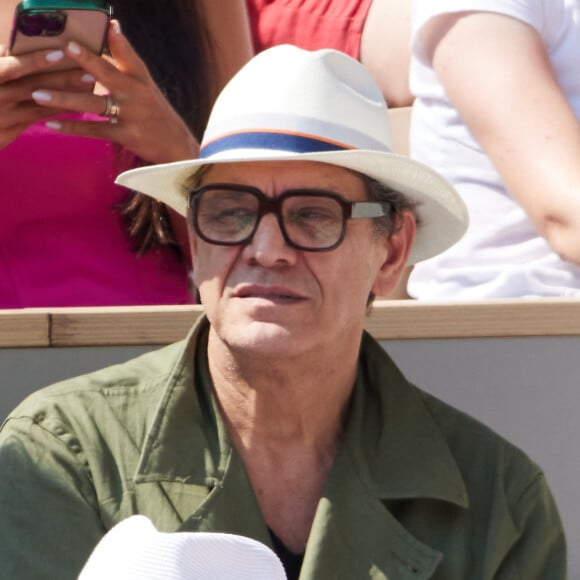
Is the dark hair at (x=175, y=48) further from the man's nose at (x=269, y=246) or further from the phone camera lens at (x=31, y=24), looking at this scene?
the man's nose at (x=269, y=246)

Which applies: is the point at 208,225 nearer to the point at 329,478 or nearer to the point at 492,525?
the point at 329,478

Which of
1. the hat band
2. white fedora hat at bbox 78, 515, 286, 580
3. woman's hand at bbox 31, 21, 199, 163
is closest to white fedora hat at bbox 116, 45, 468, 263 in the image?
the hat band

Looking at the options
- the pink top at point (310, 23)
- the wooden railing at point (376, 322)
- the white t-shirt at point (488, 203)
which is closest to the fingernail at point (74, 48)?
the wooden railing at point (376, 322)

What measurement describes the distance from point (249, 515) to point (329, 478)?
6.1 inches

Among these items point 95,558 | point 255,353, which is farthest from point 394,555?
point 95,558

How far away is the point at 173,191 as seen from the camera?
247 cm

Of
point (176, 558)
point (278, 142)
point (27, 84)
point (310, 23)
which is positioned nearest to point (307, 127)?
point (278, 142)

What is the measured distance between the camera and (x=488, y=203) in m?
3.05

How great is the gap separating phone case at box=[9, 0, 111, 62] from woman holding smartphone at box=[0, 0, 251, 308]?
10cm

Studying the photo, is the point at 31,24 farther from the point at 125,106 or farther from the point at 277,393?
the point at 277,393

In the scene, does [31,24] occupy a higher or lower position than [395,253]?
higher

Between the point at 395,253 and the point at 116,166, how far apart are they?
2.23ft

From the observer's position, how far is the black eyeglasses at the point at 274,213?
2.21m

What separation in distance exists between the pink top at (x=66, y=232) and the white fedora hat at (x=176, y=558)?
174 cm
